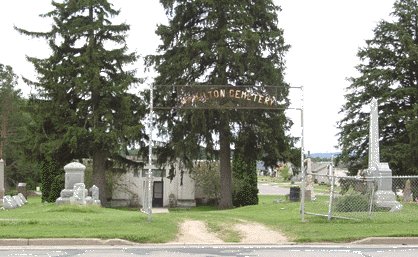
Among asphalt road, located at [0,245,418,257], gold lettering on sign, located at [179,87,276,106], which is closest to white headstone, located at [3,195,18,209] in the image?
gold lettering on sign, located at [179,87,276,106]

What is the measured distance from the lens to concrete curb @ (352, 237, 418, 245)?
34.8 feet

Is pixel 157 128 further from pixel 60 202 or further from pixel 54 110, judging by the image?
pixel 60 202

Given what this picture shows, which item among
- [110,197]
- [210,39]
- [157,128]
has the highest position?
[210,39]

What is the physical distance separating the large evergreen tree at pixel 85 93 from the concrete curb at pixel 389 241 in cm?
1958

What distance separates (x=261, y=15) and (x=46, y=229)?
21.8 m

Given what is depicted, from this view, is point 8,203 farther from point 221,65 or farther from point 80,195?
point 221,65

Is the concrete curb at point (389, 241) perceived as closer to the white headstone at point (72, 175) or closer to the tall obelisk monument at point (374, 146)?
the tall obelisk monument at point (374, 146)

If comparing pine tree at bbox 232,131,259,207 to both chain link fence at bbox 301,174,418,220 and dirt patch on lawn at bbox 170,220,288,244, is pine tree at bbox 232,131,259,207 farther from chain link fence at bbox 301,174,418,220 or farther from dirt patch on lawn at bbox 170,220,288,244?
dirt patch on lawn at bbox 170,220,288,244

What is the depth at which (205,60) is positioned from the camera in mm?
27344

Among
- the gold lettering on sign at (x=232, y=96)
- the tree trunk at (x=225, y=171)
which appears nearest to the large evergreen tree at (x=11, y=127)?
the tree trunk at (x=225, y=171)

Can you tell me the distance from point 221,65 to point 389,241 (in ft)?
57.0

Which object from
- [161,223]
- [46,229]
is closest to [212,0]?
[161,223]

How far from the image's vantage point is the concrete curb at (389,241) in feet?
34.8

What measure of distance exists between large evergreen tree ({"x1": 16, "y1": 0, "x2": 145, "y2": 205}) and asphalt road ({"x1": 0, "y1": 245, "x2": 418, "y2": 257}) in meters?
17.7
